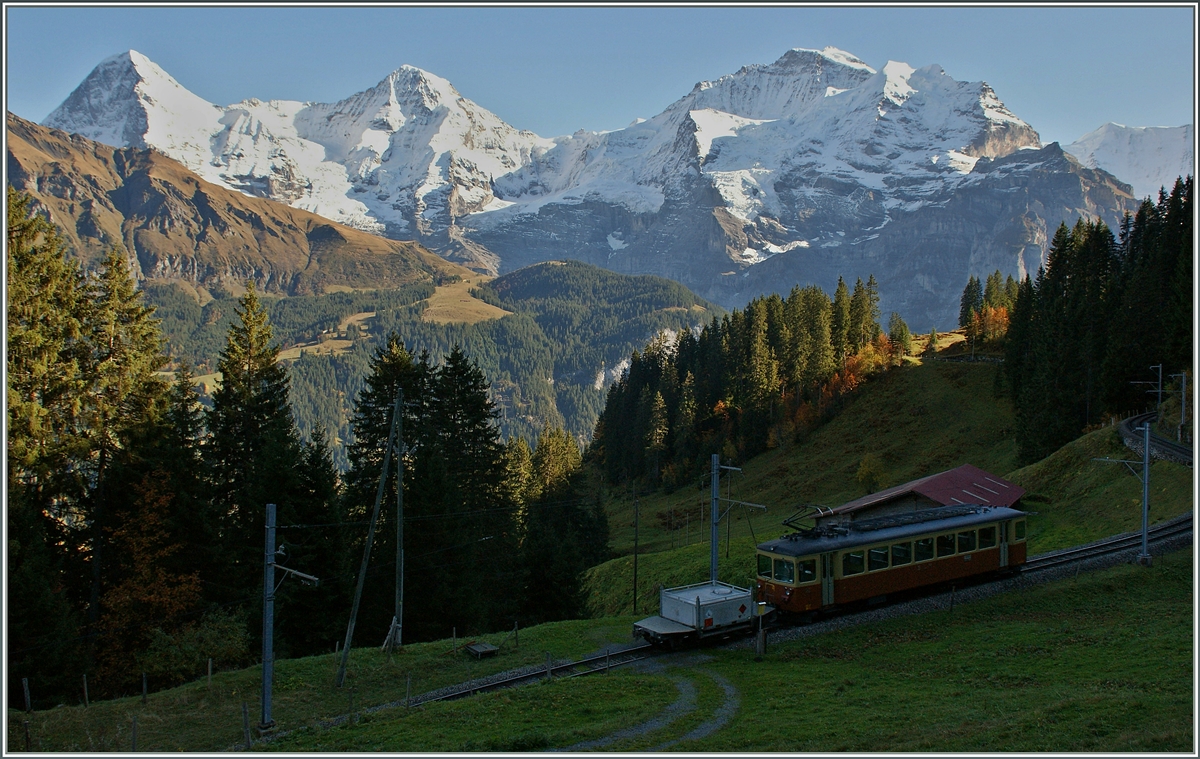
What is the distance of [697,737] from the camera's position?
1927cm

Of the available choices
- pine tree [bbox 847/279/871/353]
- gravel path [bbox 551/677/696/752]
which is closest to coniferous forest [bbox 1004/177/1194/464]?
pine tree [bbox 847/279/871/353]

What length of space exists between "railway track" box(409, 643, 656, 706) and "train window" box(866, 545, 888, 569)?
934cm

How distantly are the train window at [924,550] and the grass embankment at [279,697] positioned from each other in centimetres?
1222

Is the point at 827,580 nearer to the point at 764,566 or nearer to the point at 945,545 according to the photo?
the point at 764,566

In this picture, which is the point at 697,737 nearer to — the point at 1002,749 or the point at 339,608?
the point at 1002,749

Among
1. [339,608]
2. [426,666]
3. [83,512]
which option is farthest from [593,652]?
[83,512]

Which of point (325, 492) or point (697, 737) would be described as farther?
point (325, 492)

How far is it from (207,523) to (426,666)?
14.0 m

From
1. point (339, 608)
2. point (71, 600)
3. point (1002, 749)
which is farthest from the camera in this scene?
point (339, 608)

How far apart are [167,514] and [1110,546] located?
1755 inches

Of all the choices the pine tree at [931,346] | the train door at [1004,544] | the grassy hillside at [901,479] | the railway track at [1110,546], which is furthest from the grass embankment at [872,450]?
the train door at [1004,544]

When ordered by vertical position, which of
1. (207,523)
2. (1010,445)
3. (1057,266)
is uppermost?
(1057,266)

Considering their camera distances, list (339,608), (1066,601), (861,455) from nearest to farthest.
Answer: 1. (1066,601)
2. (339,608)
3. (861,455)

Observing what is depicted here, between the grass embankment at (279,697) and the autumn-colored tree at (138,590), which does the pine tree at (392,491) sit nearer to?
the autumn-colored tree at (138,590)
